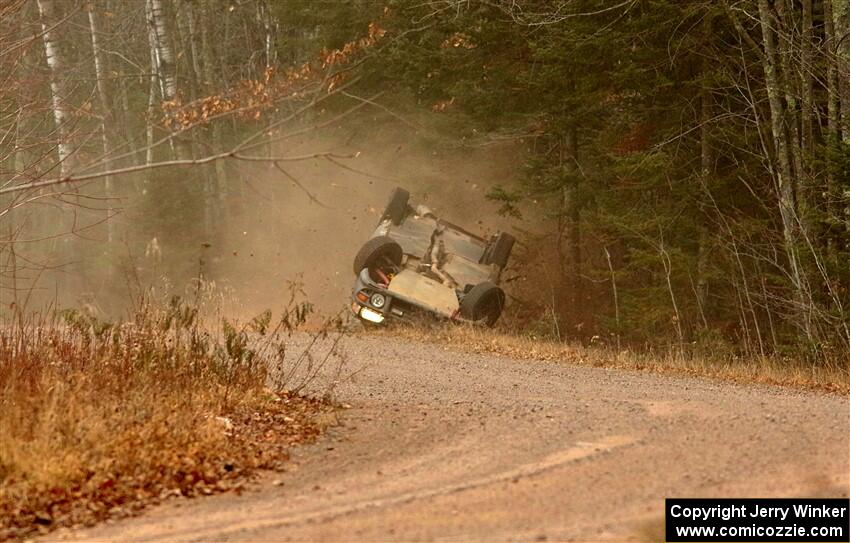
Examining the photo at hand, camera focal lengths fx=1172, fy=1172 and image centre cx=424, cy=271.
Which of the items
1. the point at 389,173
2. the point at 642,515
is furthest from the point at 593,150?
the point at 642,515

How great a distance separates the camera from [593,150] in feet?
83.4

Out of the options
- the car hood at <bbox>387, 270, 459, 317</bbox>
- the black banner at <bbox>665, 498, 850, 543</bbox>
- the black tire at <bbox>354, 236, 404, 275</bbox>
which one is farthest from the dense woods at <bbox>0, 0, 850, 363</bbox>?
the black banner at <bbox>665, 498, 850, 543</bbox>

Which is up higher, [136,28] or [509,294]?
[136,28]

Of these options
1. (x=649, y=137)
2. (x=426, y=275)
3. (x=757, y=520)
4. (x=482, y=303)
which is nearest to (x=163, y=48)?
(x=649, y=137)

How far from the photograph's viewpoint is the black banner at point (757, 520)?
618 centimetres

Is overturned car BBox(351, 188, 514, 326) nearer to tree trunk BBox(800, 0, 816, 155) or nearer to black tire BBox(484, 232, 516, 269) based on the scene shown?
black tire BBox(484, 232, 516, 269)

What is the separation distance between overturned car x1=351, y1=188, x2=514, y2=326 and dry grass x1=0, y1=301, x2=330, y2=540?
24.2ft

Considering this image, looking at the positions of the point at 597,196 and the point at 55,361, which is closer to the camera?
the point at 55,361

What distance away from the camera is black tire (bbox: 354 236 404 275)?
18.4 m

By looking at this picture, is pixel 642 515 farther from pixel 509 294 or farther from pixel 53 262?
pixel 53 262

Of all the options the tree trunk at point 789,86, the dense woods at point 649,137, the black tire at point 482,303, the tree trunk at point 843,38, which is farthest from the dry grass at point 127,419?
the tree trunk at point 789,86

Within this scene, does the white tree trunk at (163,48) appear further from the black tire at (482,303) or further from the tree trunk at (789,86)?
the tree trunk at (789,86)

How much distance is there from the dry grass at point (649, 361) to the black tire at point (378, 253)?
110 centimetres

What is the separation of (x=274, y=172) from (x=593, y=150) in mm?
16420
